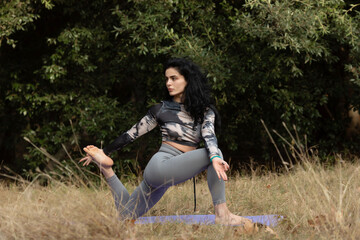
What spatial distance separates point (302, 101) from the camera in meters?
7.95

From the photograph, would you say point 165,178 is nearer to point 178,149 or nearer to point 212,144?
point 178,149

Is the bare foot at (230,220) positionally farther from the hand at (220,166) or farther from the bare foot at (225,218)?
the hand at (220,166)

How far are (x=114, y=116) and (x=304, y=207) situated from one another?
13.0ft

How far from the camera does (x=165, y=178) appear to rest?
3.84 meters

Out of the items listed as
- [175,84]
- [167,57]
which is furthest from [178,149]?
[167,57]

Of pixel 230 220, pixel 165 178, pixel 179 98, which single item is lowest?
pixel 230 220

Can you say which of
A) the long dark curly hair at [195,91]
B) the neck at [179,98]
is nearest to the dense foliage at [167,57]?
the long dark curly hair at [195,91]

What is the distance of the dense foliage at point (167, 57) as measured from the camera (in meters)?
6.45

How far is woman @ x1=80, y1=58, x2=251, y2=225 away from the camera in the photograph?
383 centimetres

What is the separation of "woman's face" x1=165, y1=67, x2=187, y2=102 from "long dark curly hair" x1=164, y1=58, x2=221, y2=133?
0.03 meters

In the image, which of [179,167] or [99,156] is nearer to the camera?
[179,167]

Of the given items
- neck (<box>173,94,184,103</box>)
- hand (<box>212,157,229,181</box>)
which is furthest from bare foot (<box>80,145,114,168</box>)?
hand (<box>212,157,229,181</box>)

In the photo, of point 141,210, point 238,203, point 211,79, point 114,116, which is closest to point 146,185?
point 141,210

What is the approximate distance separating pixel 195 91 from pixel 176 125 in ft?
1.15
